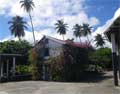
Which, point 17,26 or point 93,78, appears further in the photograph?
point 17,26

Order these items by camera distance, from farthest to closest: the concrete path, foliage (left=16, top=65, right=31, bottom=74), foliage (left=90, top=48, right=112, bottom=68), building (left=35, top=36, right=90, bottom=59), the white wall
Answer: foliage (left=90, top=48, right=112, bottom=68), foliage (left=16, top=65, right=31, bottom=74), building (left=35, top=36, right=90, bottom=59), the white wall, the concrete path

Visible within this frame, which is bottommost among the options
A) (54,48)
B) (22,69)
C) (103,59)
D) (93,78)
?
(93,78)

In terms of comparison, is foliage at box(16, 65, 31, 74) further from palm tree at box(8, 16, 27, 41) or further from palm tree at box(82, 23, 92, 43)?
palm tree at box(82, 23, 92, 43)

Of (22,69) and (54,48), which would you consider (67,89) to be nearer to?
(54,48)

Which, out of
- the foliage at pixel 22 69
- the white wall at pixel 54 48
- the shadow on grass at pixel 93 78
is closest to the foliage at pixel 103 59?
the shadow on grass at pixel 93 78

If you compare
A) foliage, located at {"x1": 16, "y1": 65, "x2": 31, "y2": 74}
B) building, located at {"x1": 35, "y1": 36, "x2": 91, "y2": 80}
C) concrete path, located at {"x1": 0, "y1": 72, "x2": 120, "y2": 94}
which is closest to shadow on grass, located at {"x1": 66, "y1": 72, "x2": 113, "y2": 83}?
building, located at {"x1": 35, "y1": 36, "x2": 91, "y2": 80}

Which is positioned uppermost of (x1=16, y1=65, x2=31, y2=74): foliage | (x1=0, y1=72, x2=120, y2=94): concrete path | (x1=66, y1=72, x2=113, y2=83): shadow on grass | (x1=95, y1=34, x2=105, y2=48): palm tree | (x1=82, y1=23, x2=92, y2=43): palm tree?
(x1=82, y1=23, x2=92, y2=43): palm tree

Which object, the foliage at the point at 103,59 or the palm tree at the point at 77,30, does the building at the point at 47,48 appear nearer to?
the foliage at the point at 103,59

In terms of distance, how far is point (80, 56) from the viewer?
35.8 meters

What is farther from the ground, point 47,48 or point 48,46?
point 48,46

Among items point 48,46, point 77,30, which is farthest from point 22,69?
point 77,30

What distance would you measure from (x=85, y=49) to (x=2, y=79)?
37.0ft

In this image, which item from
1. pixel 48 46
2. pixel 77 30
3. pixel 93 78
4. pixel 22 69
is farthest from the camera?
pixel 77 30

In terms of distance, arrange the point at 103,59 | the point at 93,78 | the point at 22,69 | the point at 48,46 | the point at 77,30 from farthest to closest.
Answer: the point at 77,30 → the point at 103,59 → the point at 22,69 → the point at 48,46 → the point at 93,78
